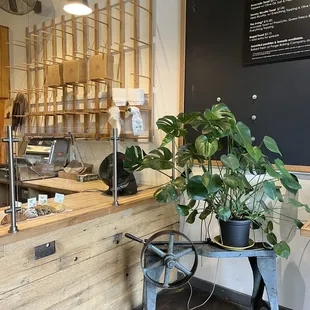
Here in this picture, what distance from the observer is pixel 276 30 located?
2129 millimetres

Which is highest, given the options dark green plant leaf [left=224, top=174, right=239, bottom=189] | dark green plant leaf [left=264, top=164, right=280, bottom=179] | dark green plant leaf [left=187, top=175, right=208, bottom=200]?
dark green plant leaf [left=264, top=164, right=280, bottom=179]

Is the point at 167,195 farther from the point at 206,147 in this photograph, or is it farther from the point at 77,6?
the point at 77,6

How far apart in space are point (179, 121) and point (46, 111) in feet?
7.16

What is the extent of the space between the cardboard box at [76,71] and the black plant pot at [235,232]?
2015 millimetres

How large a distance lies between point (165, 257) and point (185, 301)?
80 centimetres

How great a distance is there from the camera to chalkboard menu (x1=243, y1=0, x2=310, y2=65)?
2.03 m

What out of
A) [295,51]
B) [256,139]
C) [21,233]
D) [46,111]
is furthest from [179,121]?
[46,111]

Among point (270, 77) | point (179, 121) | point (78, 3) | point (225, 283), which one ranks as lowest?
point (225, 283)

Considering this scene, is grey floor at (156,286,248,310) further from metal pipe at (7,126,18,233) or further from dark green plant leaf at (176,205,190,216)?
metal pipe at (7,126,18,233)

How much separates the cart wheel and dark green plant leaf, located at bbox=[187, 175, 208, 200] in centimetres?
30

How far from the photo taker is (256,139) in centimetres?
228

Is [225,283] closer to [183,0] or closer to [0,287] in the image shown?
[0,287]

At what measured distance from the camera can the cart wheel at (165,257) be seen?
6.07 feet

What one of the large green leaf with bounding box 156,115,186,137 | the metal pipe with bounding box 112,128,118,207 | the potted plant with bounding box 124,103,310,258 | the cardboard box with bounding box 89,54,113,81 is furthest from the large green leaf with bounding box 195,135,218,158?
the cardboard box with bounding box 89,54,113,81
